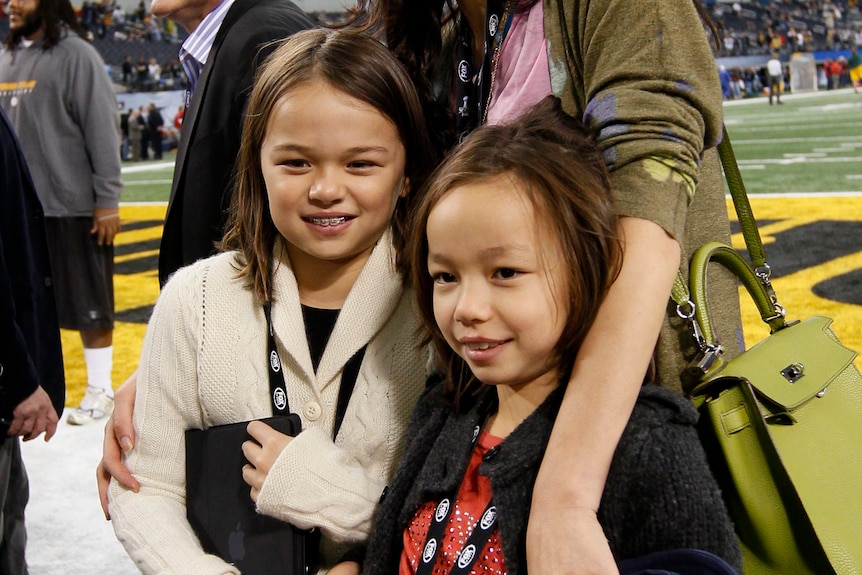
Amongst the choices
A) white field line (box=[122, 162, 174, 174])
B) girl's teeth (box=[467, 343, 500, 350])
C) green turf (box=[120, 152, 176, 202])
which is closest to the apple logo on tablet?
girl's teeth (box=[467, 343, 500, 350])

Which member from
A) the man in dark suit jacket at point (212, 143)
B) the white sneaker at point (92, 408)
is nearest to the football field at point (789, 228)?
the white sneaker at point (92, 408)

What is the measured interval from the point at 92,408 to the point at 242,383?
128 inches

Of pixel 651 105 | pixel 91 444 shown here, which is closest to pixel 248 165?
pixel 651 105

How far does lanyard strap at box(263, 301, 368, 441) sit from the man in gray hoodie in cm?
324

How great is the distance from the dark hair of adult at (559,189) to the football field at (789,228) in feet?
11.8

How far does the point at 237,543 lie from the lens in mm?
1332

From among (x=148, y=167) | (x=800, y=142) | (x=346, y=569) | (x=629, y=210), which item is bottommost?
(x=148, y=167)

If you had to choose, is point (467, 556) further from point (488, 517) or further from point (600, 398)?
point (600, 398)

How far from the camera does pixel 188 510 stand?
4.55ft

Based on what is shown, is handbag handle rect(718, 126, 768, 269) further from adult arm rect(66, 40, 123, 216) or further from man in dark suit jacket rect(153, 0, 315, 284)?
adult arm rect(66, 40, 123, 216)

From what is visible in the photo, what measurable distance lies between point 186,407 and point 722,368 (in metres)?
0.74

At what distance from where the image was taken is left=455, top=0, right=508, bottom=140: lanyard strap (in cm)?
129

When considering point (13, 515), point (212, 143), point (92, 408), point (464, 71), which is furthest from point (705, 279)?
point (92, 408)

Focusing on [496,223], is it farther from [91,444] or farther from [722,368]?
[91,444]
